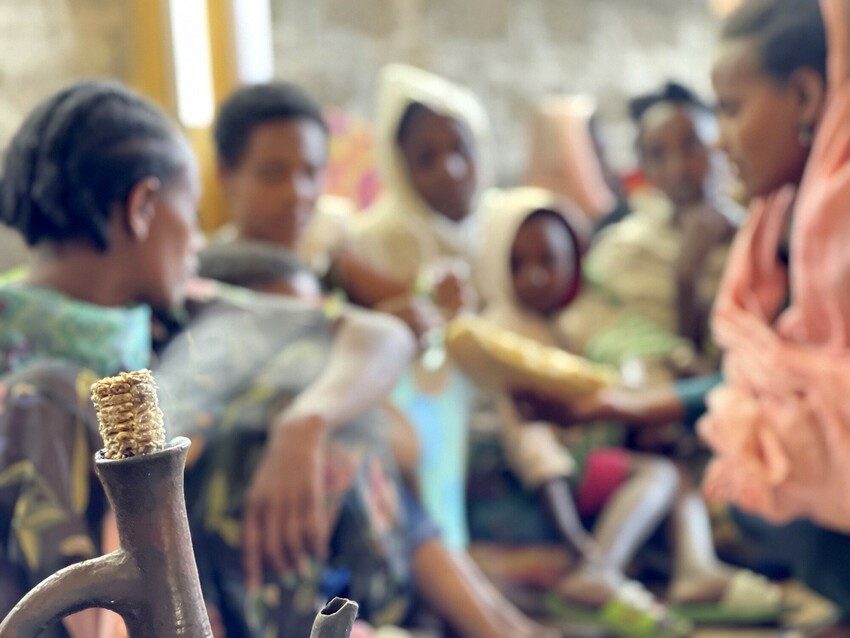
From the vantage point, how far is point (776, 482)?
1.04 m

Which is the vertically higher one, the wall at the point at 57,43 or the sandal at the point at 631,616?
the wall at the point at 57,43

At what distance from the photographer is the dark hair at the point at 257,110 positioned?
1.32m

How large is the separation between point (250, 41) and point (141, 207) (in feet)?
3.57

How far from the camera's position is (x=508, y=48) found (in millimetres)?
2797

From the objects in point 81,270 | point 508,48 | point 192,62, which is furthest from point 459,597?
point 508,48

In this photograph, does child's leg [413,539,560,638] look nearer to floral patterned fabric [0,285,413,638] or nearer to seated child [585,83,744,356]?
floral patterned fabric [0,285,413,638]

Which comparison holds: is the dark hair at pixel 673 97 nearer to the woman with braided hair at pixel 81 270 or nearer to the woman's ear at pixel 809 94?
the woman's ear at pixel 809 94

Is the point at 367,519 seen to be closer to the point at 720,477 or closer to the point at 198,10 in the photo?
the point at 720,477

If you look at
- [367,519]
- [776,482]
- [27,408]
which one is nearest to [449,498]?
[367,519]

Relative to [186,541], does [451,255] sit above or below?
below

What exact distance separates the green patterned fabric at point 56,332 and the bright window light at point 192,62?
982mm

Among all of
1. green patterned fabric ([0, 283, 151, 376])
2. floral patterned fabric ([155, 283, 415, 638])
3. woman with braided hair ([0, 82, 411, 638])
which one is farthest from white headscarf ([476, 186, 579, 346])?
green patterned fabric ([0, 283, 151, 376])

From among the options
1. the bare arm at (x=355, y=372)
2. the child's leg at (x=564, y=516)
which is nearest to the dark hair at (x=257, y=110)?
the bare arm at (x=355, y=372)

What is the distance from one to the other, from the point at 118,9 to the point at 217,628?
118 cm
